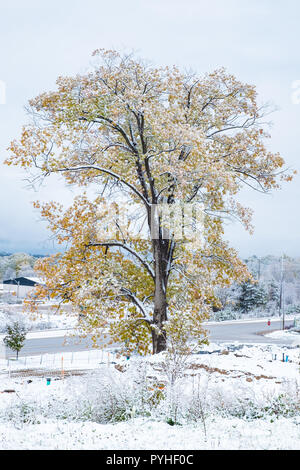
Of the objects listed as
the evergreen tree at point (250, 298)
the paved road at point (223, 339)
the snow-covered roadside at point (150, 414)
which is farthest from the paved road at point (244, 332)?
A: the snow-covered roadside at point (150, 414)

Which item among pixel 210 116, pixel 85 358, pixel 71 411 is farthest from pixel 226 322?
pixel 71 411

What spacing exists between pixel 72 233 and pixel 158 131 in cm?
347

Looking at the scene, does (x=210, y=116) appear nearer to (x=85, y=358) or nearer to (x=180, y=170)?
(x=180, y=170)

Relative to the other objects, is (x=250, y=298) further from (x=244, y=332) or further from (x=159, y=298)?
(x=159, y=298)

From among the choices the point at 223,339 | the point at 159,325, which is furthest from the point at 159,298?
the point at 223,339

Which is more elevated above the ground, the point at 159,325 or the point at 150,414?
the point at 159,325

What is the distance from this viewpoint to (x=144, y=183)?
1129 cm

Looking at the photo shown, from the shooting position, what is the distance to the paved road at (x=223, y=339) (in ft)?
90.2

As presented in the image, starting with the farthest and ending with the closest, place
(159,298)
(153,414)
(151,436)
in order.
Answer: (159,298) → (153,414) → (151,436)

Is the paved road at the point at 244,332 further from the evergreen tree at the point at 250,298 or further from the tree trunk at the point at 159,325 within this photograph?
the tree trunk at the point at 159,325

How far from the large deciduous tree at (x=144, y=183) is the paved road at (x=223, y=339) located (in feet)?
33.9

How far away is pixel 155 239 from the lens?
446 inches

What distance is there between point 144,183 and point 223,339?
75.6 feet

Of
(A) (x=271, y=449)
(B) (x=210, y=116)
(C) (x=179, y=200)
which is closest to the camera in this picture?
(A) (x=271, y=449)
